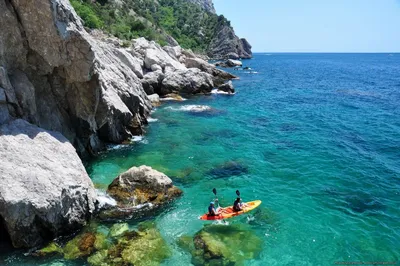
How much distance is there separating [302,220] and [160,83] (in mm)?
43666

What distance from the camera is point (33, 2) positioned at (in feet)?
69.7

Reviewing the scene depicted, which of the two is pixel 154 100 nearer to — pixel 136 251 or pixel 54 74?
pixel 54 74

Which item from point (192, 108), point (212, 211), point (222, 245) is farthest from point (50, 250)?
A: point (192, 108)

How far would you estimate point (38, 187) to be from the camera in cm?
1728

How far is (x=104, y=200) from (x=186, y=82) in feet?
145

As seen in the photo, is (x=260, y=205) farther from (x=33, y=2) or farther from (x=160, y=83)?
(x=160, y=83)

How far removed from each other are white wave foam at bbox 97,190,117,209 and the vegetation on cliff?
62.8 meters

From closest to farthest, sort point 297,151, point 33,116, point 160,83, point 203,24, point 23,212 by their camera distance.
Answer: point 23,212 < point 33,116 < point 297,151 < point 160,83 < point 203,24

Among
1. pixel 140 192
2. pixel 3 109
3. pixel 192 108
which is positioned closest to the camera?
pixel 3 109

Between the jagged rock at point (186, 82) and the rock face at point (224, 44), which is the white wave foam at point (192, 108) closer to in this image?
the jagged rock at point (186, 82)

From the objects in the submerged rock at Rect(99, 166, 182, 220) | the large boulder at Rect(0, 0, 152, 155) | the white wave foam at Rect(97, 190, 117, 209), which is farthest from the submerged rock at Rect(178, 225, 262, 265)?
the large boulder at Rect(0, 0, 152, 155)

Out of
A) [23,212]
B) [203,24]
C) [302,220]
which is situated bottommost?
[302,220]

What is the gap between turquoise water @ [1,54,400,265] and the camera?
63.1 ft

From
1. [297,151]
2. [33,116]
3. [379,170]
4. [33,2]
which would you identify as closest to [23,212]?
[33,116]
